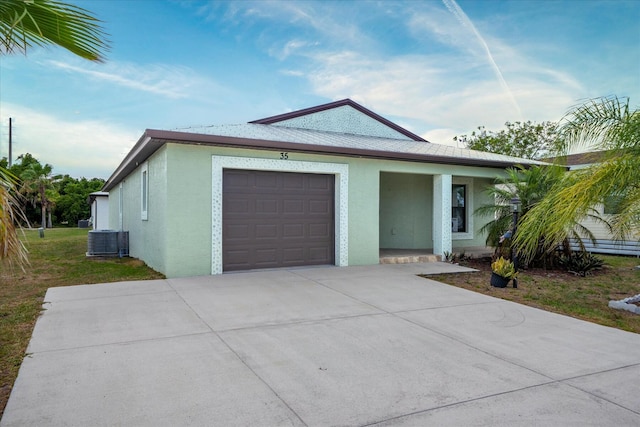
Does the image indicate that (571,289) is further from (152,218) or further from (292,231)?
(152,218)

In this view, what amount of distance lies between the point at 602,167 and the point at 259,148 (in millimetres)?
6537

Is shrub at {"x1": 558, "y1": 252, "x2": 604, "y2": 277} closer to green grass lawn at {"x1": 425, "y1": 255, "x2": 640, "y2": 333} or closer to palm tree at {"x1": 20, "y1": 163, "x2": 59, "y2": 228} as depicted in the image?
green grass lawn at {"x1": 425, "y1": 255, "x2": 640, "y2": 333}

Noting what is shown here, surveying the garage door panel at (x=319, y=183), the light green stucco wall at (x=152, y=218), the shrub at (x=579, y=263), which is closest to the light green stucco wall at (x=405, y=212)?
the garage door panel at (x=319, y=183)

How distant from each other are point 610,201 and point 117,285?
912 centimetres

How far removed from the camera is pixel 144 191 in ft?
37.3

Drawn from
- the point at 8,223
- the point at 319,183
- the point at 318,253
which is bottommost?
the point at 318,253

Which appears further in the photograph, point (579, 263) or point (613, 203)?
point (579, 263)

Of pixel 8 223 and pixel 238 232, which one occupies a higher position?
pixel 8 223

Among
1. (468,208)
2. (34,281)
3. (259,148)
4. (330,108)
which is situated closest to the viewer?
(34,281)

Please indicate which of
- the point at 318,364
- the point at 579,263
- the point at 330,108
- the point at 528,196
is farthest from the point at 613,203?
the point at 330,108

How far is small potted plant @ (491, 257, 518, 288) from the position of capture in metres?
8.23

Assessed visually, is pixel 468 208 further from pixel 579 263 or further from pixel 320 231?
pixel 320 231

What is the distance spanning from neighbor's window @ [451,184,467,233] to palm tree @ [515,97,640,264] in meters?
7.92

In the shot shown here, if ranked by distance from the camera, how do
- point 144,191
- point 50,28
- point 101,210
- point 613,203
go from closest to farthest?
point 50,28
point 613,203
point 144,191
point 101,210
